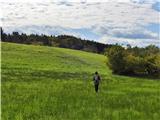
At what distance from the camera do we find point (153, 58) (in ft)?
242

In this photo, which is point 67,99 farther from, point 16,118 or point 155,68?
point 155,68

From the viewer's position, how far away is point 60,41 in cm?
17088

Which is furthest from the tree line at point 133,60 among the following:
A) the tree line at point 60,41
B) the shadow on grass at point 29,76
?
the tree line at point 60,41

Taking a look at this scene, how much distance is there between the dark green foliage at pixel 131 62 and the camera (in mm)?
71312

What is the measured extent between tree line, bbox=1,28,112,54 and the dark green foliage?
89144 mm

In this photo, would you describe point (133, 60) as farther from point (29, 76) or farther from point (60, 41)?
point (60, 41)

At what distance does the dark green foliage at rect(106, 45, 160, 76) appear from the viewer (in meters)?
71.3

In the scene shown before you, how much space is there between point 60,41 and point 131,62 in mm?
101348

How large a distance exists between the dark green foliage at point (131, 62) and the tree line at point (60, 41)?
292ft

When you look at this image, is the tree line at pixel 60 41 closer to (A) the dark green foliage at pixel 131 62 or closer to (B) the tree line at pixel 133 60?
(B) the tree line at pixel 133 60

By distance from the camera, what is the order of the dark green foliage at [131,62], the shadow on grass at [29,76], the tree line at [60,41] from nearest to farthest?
the shadow on grass at [29,76] < the dark green foliage at [131,62] < the tree line at [60,41]

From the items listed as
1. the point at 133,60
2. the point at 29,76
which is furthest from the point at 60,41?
the point at 29,76

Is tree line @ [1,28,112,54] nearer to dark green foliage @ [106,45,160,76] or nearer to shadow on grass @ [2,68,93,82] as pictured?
dark green foliage @ [106,45,160,76]

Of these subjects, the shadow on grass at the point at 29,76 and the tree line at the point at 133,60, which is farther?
the tree line at the point at 133,60
